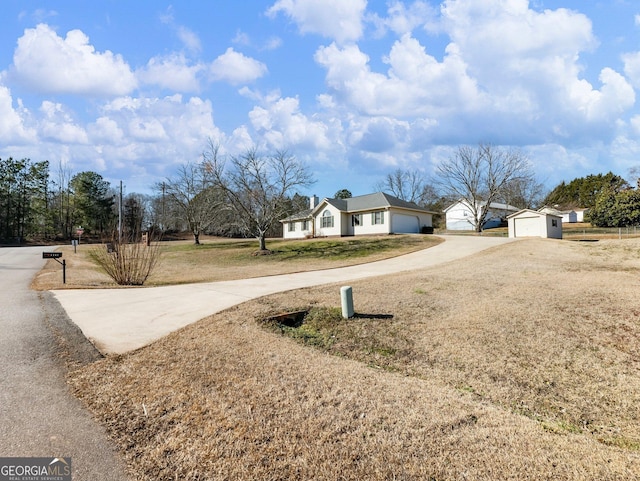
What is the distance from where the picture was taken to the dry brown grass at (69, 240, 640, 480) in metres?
2.47

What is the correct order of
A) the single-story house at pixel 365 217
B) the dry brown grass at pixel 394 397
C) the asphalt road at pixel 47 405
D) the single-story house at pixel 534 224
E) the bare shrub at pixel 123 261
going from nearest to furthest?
the dry brown grass at pixel 394 397 → the asphalt road at pixel 47 405 → the bare shrub at pixel 123 261 → the single-story house at pixel 534 224 → the single-story house at pixel 365 217

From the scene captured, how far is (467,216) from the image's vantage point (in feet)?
147

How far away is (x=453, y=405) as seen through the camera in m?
3.33

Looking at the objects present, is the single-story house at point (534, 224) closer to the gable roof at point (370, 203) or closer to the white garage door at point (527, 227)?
the white garage door at point (527, 227)

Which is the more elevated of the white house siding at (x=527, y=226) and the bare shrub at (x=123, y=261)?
the white house siding at (x=527, y=226)

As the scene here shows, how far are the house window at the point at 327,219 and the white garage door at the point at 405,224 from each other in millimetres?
6629

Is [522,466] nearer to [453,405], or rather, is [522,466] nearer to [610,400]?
[453,405]

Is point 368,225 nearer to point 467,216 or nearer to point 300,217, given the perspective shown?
point 300,217

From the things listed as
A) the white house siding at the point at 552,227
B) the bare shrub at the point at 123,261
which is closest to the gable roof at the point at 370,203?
the white house siding at the point at 552,227

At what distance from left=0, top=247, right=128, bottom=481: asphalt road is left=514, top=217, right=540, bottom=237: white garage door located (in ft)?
102

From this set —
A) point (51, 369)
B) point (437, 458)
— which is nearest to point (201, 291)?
point (51, 369)

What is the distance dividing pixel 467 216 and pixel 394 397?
4537 cm

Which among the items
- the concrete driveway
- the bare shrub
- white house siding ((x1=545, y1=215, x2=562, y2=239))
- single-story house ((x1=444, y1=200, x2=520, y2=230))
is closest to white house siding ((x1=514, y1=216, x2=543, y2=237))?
white house siding ((x1=545, y1=215, x2=562, y2=239))

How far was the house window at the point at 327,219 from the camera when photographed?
3538 centimetres
